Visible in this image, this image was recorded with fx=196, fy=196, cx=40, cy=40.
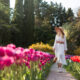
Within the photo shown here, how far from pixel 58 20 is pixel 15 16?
13.0 metres

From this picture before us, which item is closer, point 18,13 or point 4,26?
point 4,26

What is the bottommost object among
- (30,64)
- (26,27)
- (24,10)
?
(30,64)

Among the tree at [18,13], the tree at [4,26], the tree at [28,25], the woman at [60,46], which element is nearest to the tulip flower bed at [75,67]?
the woman at [60,46]

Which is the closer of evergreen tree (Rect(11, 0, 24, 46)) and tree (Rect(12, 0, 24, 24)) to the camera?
evergreen tree (Rect(11, 0, 24, 46))

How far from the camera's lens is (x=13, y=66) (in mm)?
3129

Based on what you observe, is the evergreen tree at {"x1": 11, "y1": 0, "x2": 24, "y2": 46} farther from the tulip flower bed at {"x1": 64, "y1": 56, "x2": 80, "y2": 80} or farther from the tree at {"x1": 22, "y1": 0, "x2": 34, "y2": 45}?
the tulip flower bed at {"x1": 64, "y1": 56, "x2": 80, "y2": 80}

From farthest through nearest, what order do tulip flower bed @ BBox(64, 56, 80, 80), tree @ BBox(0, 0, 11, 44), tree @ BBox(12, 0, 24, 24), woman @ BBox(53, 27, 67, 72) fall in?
tree @ BBox(12, 0, 24, 24)
tree @ BBox(0, 0, 11, 44)
woman @ BBox(53, 27, 67, 72)
tulip flower bed @ BBox(64, 56, 80, 80)

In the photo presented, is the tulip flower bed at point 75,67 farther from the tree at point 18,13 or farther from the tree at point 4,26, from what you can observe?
the tree at point 18,13

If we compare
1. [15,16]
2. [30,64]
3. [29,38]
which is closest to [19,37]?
[29,38]

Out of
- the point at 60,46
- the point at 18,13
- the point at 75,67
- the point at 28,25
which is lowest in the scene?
the point at 75,67

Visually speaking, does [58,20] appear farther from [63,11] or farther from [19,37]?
[19,37]

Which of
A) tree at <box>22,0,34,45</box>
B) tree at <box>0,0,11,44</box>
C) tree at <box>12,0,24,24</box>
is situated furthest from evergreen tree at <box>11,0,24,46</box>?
tree at <box>0,0,11,44</box>

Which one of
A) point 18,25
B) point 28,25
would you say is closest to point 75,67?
point 18,25

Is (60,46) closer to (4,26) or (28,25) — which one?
(4,26)
